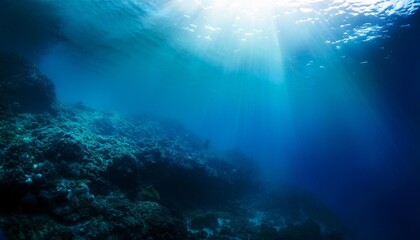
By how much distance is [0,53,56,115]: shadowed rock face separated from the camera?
14.1m

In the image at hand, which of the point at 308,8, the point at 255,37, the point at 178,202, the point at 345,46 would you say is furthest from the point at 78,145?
the point at 345,46

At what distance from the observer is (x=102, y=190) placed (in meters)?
9.16

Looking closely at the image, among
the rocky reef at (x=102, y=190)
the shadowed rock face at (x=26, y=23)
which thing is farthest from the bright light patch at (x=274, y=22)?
the rocky reef at (x=102, y=190)

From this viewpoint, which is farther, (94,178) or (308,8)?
(308,8)

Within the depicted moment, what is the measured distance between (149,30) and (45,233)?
23.0m

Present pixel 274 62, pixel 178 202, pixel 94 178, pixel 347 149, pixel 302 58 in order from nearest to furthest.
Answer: pixel 94 178 → pixel 178 202 → pixel 302 58 → pixel 274 62 → pixel 347 149

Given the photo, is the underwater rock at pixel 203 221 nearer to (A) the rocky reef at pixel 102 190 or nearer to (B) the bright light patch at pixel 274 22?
(A) the rocky reef at pixel 102 190

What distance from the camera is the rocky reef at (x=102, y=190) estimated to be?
23.1ft

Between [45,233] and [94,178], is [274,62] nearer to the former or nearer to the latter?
[94,178]

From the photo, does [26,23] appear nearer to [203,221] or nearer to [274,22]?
[274,22]

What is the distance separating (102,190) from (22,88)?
1149 cm

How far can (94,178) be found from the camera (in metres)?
9.40

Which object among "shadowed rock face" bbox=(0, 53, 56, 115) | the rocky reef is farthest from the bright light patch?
the rocky reef

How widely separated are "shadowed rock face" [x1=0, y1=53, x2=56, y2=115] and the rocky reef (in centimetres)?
6
